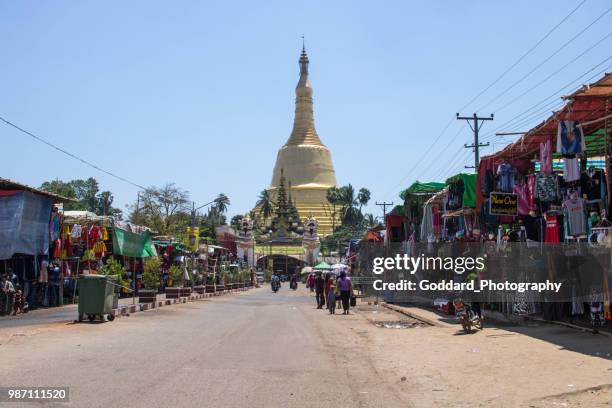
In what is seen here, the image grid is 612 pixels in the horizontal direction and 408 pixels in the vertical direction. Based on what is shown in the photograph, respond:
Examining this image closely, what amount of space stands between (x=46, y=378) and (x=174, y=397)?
203 cm

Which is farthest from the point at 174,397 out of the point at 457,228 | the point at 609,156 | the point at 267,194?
the point at 267,194

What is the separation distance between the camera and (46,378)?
27.7ft

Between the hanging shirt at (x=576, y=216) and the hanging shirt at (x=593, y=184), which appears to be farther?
the hanging shirt at (x=576, y=216)

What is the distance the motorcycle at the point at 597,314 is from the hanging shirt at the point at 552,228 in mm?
1639

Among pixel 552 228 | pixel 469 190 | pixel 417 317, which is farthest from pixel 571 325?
pixel 417 317

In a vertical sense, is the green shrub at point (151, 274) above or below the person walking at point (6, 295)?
above

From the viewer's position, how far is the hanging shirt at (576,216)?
12.6 metres

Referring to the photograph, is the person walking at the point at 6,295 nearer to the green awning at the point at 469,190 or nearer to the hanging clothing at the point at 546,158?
the green awning at the point at 469,190

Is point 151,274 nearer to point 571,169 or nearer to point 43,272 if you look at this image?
point 43,272

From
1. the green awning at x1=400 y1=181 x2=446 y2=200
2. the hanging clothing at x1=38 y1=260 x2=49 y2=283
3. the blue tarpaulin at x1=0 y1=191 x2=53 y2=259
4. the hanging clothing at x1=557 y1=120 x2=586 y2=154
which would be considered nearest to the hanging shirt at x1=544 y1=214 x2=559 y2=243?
the hanging clothing at x1=557 y1=120 x2=586 y2=154

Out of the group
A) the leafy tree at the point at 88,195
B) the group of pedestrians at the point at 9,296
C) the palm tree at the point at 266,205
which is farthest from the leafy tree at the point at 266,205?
the group of pedestrians at the point at 9,296

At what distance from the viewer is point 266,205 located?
105625mm

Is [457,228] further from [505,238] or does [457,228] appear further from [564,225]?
[564,225]

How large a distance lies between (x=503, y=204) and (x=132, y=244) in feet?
62.9
